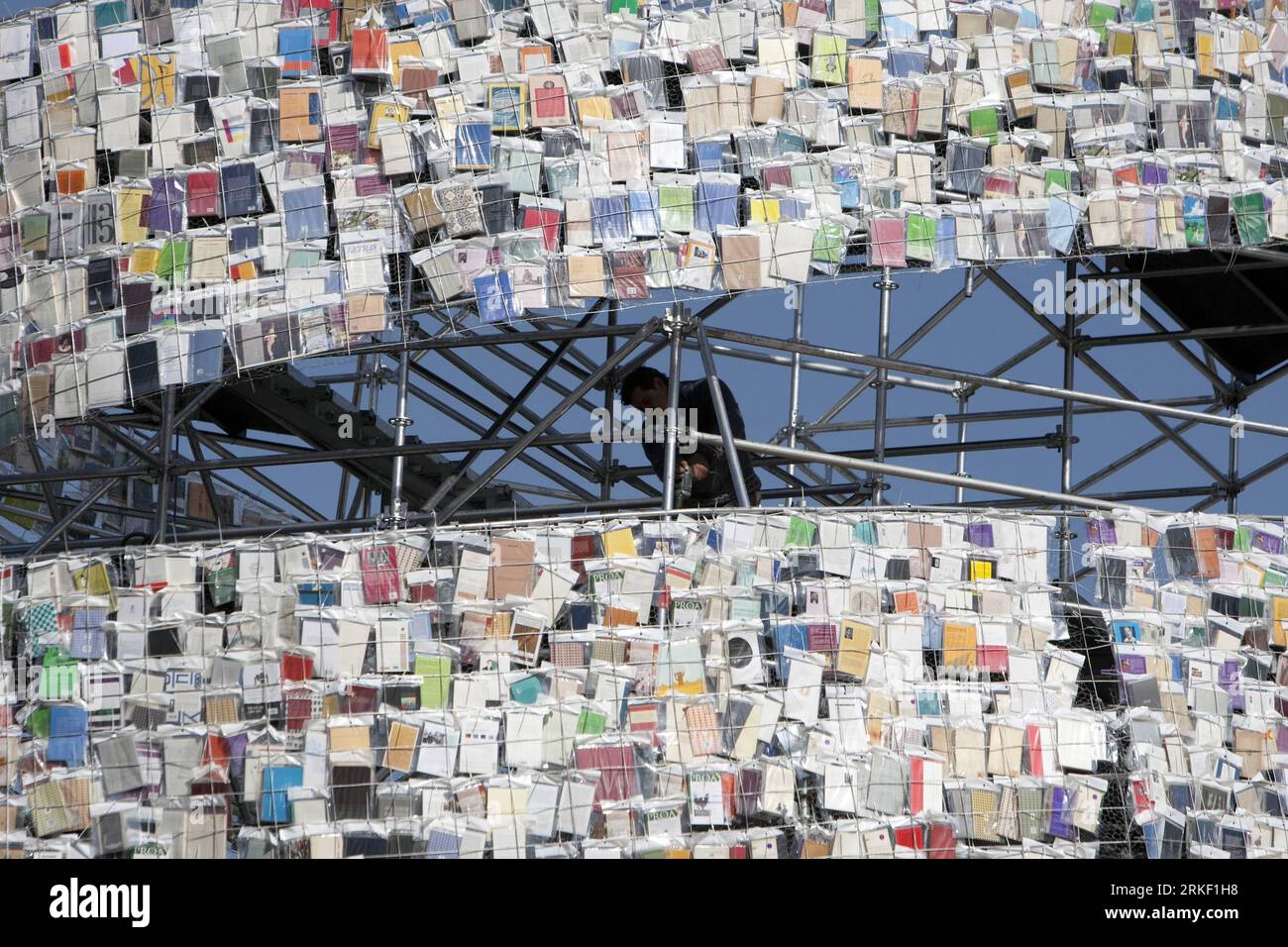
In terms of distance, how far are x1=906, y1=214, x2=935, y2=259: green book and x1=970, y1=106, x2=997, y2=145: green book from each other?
625 mm

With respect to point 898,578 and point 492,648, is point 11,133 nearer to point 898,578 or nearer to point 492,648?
point 492,648

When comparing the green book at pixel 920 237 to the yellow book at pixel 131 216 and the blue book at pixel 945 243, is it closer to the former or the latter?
the blue book at pixel 945 243

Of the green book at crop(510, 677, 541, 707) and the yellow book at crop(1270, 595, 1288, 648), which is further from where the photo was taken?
the yellow book at crop(1270, 595, 1288, 648)

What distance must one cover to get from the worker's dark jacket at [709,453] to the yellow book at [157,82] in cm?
320

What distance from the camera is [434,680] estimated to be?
9.33 meters

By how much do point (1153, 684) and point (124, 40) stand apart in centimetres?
638

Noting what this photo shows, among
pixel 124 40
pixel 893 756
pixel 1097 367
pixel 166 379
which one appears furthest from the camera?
pixel 1097 367

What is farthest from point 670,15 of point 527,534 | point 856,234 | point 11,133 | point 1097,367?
point 1097,367

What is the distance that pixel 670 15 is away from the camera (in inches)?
409

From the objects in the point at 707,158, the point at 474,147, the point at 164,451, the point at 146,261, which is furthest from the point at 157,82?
the point at 707,158

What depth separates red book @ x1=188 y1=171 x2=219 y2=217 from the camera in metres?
10.2

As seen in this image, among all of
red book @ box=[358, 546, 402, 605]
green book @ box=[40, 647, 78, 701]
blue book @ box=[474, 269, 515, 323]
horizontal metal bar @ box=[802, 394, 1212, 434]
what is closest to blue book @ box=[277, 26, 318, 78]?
blue book @ box=[474, 269, 515, 323]

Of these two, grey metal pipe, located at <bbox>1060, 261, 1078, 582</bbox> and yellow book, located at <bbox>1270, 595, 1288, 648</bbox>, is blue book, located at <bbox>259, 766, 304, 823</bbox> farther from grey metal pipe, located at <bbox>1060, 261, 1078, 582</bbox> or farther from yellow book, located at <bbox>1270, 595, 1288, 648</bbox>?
grey metal pipe, located at <bbox>1060, 261, 1078, 582</bbox>

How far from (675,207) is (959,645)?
262 centimetres
